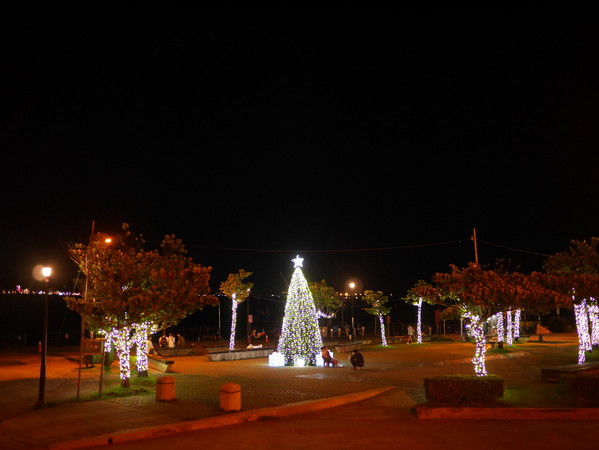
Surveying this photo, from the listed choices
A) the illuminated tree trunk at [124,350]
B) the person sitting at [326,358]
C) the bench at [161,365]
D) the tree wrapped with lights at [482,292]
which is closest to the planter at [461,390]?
the tree wrapped with lights at [482,292]

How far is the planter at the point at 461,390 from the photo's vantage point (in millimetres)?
12586

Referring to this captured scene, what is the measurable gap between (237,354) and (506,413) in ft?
61.8

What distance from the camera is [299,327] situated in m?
24.7

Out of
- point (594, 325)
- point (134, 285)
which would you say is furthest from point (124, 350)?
point (594, 325)

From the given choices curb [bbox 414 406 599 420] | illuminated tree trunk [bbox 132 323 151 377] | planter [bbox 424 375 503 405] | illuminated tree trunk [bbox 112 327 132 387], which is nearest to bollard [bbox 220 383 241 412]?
curb [bbox 414 406 599 420]

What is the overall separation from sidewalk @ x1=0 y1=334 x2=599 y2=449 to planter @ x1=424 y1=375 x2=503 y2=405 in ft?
1.73

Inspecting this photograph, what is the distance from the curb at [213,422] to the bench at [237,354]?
14.3 m

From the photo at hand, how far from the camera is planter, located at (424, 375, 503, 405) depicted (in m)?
12.6

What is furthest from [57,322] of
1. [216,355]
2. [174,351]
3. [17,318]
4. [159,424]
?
[159,424]

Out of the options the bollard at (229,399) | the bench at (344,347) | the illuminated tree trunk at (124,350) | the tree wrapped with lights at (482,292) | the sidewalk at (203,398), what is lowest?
the bench at (344,347)

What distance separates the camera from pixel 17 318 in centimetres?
5803

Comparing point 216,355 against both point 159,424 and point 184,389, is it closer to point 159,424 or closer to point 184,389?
point 184,389

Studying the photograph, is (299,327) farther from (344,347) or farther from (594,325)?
(594,325)

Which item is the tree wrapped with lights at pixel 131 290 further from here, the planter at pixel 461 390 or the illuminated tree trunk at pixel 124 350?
the planter at pixel 461 390
